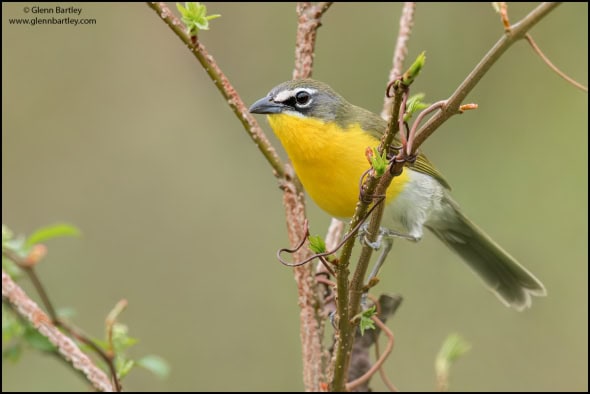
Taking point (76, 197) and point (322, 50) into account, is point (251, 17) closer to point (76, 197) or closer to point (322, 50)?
point (322, 50)

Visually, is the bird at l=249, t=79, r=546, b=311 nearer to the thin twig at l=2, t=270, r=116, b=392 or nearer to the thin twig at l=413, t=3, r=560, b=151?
the thin twig at l=2, t=270, r=116, b=392

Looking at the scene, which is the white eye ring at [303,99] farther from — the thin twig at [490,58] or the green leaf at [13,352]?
the thin twig at [490,58]

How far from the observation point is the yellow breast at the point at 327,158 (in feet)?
12.6

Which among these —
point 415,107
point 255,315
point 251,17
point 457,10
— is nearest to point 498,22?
point 457,10

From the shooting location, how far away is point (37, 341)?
9.42 ft

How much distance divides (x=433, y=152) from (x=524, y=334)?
1525 mm

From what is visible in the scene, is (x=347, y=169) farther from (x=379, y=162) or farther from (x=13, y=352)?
(x=379, y=162)

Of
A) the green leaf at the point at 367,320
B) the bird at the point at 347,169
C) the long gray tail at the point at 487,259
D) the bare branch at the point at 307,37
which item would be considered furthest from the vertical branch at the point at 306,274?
the long gray tail at the point at 487,259

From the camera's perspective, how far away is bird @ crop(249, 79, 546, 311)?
3.87m

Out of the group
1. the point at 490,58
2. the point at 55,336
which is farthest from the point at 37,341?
the point at 490,58

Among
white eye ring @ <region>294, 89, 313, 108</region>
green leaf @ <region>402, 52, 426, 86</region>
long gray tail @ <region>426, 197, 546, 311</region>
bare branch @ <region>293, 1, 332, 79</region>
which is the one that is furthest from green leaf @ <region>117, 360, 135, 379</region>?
long gray tail @ <region>426, 197, 546, 311</region>

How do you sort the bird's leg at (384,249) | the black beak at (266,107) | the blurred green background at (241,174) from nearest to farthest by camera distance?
1. the bird's leg at (384,249)
2. the black beak at (266,107)
3. the blurred green background at (241,174)

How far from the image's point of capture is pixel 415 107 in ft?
7.16

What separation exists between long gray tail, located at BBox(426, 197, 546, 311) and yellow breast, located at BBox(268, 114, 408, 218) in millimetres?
771
